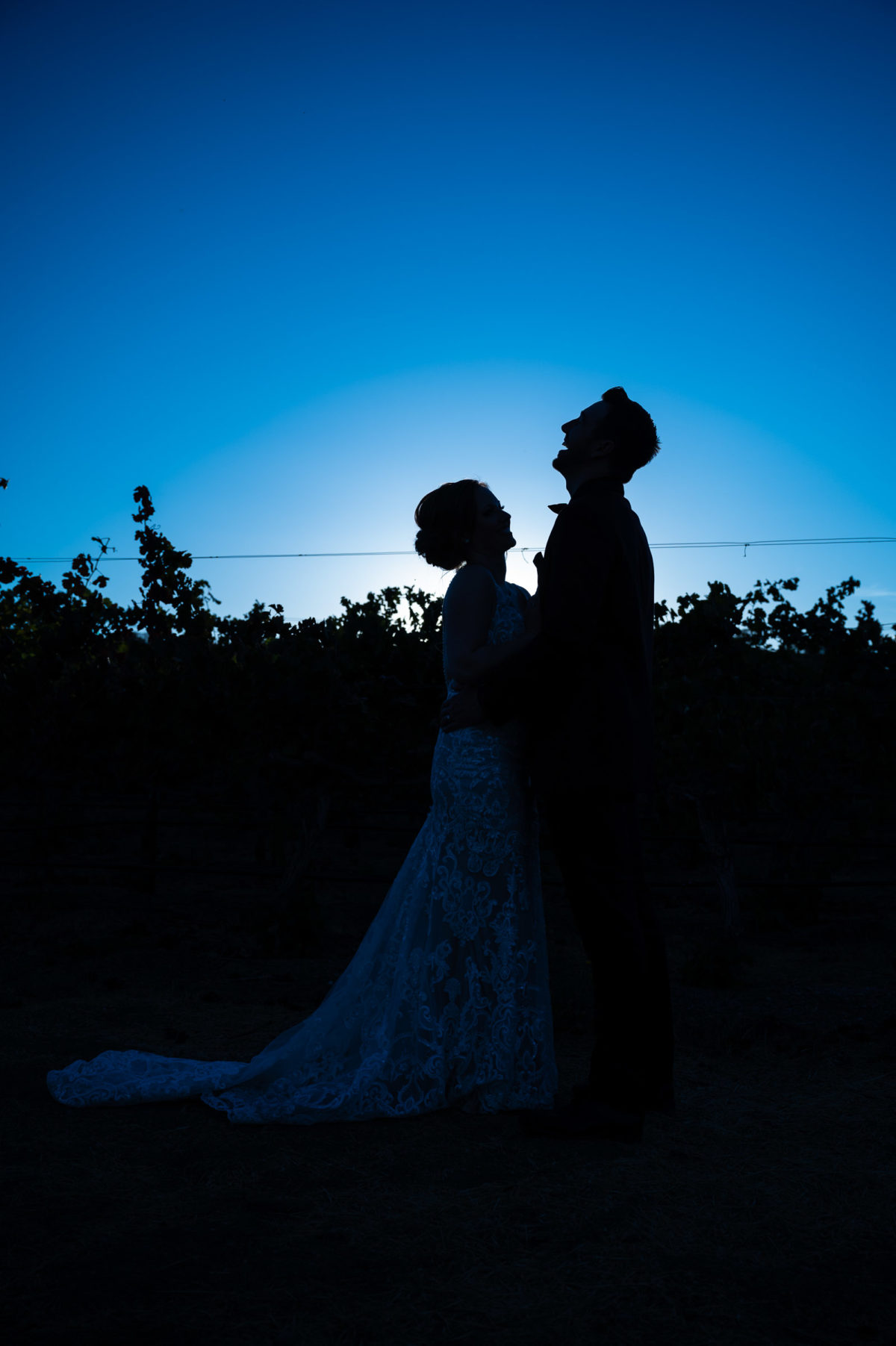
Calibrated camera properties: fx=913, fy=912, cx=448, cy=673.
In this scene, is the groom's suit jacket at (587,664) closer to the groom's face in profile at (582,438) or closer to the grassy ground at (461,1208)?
the groom's face in profile at (582,438)

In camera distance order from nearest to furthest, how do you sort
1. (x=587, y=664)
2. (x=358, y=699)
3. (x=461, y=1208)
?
(x=461, y=1208)
(x=587, y=664)
(x=358, y=699)

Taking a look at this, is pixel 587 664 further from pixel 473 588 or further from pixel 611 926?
pixel 611 926

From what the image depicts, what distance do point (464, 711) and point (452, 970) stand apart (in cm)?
95

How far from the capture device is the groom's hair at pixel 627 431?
3.13 m

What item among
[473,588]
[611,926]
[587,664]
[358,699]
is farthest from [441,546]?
[358,699]

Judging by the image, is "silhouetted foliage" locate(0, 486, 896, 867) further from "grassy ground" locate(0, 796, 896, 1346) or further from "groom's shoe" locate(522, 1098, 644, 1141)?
"groom's shoe" locate(522, 1098, 644, 1141)

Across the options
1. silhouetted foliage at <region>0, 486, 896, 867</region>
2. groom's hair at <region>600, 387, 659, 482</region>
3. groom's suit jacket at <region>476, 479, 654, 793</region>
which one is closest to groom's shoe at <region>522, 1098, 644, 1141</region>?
groom's suit jacket at <region>476, 479, 654, 793</region>

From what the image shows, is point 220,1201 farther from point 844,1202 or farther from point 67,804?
point 67,804

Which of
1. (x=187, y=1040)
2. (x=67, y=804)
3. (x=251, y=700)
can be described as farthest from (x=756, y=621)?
(x=67, y=804)

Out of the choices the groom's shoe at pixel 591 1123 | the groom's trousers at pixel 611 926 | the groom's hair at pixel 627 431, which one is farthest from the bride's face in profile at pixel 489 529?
the groom's shoe at pixel 591 1123

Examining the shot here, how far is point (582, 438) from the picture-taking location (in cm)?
316

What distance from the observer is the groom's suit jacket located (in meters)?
2.90

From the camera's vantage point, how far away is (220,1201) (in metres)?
2.48

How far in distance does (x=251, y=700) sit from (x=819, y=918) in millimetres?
5804
